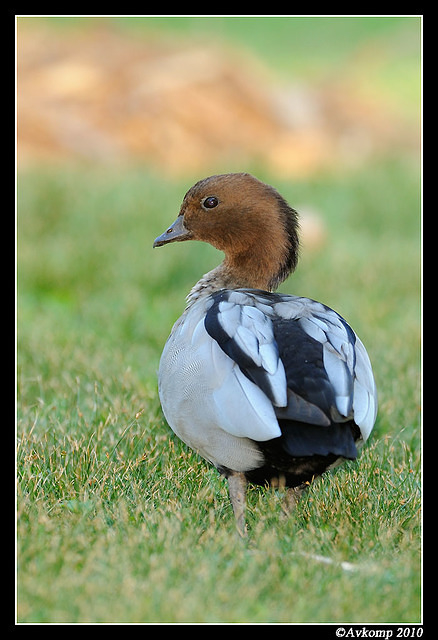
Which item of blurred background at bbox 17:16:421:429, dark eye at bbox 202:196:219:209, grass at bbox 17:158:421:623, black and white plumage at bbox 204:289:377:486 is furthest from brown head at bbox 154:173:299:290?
blurred background at bbox 17:16:421:429

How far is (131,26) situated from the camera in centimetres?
1555

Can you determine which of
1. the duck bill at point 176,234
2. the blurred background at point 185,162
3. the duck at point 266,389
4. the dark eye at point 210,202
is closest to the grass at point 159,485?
the blurred background at point 185,162

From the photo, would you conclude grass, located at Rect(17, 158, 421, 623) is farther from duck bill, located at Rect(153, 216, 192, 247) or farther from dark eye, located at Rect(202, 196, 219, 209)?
dark eye, located at Rect(202, 196, 219, 209)

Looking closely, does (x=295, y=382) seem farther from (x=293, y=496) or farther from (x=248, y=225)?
(x=248, y=225)

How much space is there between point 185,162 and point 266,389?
8937mm

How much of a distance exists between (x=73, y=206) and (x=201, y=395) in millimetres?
5933

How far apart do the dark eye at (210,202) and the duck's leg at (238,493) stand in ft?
4.99

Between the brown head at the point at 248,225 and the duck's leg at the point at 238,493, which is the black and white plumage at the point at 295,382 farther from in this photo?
the brown head at the point at 248,225

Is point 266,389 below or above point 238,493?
above

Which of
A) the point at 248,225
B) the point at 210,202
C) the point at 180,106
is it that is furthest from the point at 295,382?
the point at 180,106

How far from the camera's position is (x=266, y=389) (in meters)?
3.30

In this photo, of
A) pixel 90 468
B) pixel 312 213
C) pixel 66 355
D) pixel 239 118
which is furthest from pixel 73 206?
pixel 90 468

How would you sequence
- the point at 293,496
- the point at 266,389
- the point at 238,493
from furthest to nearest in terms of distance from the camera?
the point at 293,496 → the point at 238,493 → the point at 266,389
